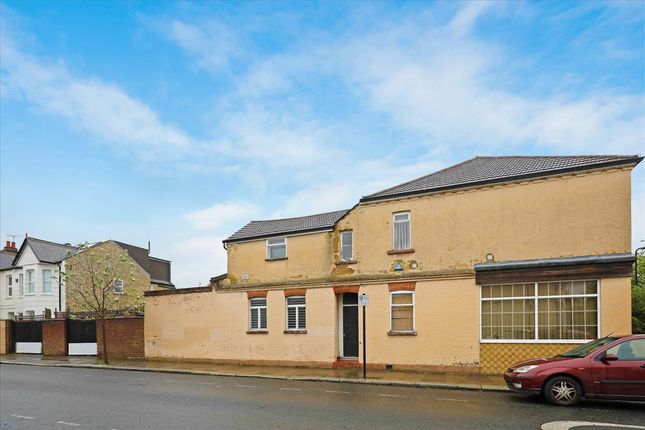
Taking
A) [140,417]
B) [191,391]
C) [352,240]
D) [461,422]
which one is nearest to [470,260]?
[352,240]

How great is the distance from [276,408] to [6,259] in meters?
41.8

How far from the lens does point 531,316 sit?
1541 cm

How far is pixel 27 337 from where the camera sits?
3095 centimetres

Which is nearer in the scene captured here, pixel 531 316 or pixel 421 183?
pixel 531 316

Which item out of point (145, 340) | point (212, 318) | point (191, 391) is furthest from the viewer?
point (145, 340)

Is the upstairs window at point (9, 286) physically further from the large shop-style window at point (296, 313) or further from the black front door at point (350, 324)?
the black front door at point (350, 324)

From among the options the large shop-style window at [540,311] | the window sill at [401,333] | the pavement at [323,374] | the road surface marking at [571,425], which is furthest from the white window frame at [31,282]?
the road surface marking at [571,425]

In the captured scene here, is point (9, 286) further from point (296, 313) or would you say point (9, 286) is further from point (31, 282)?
point (296, 313)

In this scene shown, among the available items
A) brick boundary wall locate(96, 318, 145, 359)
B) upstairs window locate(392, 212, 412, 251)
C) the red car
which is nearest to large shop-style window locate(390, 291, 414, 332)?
upstairs window locate(392, 212, 412, 251)

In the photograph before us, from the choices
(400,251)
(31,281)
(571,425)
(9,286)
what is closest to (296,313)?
(400,251)

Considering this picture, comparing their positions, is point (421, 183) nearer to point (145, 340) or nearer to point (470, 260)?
point (470, 260)

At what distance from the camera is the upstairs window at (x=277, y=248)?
20844 mm

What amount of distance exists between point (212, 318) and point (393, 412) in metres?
13.6

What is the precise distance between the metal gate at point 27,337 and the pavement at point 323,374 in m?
7.59
